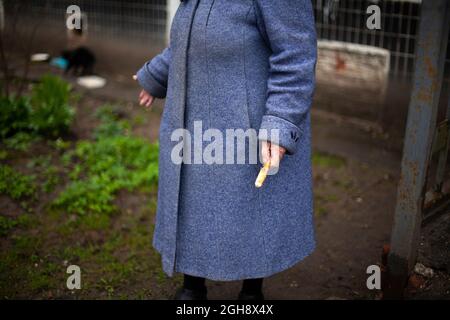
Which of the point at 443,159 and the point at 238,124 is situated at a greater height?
the point at 238,124

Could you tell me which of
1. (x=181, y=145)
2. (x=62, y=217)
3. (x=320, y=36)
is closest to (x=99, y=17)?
(x=320, y=36)

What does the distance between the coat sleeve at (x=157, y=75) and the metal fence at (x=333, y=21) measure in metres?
2.32

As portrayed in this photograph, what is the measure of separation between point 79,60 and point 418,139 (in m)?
4.66

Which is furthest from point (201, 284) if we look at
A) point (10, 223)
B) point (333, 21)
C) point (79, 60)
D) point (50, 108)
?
point (79, 60)

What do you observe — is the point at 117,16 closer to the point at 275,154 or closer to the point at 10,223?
the point at 10,223

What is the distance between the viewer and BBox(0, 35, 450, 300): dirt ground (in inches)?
119

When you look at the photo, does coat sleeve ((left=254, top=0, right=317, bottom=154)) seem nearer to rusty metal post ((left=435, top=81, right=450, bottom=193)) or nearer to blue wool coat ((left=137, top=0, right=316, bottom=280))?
blue wool coat ((left=137, top=0, right=316, bottom=280))

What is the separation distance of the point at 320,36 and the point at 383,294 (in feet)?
10.3

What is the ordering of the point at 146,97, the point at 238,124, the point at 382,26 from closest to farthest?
the point at 238,124, the point at 146,97, the point at 382,26

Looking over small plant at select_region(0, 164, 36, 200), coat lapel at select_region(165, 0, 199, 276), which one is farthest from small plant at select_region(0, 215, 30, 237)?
coat lapel at select_region(165, 0, 199, 276)

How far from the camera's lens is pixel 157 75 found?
102 inches

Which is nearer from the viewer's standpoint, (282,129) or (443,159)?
(282,129)

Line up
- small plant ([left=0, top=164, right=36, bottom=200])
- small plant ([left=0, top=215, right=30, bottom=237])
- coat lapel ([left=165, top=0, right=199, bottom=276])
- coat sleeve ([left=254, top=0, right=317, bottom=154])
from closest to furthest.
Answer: coat sleeve ([left=254, top=0, right=317, bottom=154]) → coat lapel ([left=165, top=0, right=199, bottom=276]) → small plant ([left=0, top=215, right=30, bottom=237]) → small plant ([left=0, top=164, right=36, bottom=200])

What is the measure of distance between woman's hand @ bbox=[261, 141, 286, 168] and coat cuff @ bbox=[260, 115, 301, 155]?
0.02m
